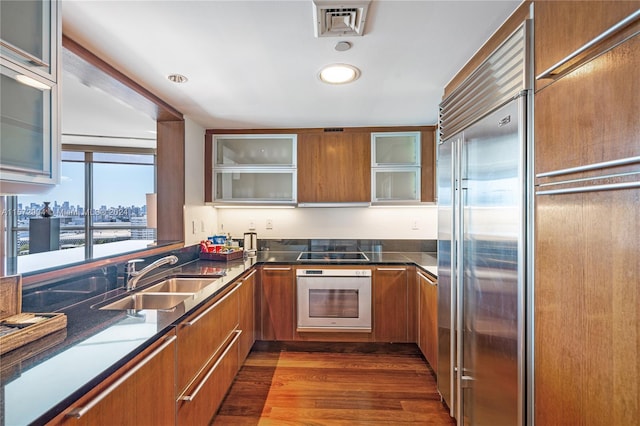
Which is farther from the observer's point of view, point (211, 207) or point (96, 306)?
point (211, 207)

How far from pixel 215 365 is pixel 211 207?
1.94 meters

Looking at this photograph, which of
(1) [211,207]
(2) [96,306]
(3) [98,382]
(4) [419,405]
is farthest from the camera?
(1) [211,207]

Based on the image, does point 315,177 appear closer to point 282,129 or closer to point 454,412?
point 282,129

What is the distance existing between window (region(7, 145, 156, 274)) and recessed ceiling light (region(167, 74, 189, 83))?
2.99 metres

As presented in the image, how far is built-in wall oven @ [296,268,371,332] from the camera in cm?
287

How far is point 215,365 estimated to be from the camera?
1.90 m

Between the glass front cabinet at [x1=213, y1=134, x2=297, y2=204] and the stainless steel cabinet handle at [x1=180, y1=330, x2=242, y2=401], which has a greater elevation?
the glass front cabinet at [x1=213, y1=134, x2=297, y2=204]

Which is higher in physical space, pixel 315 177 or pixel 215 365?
pixel 315 177

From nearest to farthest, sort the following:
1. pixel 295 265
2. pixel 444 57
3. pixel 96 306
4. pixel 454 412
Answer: pixel 96 306, pixel 444 57, pixel 454 412, pixel 295 265

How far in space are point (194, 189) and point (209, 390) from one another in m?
1.83

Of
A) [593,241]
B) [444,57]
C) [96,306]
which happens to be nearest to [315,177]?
[444,57]

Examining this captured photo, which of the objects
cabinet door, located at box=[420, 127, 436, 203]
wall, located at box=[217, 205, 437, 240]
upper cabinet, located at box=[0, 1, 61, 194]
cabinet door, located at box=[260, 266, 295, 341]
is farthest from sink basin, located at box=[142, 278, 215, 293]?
cabinet door, located at box=[420, 127, 436, 203]

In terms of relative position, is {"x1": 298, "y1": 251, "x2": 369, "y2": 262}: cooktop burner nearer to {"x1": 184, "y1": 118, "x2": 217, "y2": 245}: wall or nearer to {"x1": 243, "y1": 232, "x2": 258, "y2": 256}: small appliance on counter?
{"x1": 243, "y1": 232, "x2": 258, "y2": 256}: small appliance on counter

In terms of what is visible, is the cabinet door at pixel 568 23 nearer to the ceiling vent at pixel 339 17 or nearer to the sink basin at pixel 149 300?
the ceiling vent at pixel 339 17
